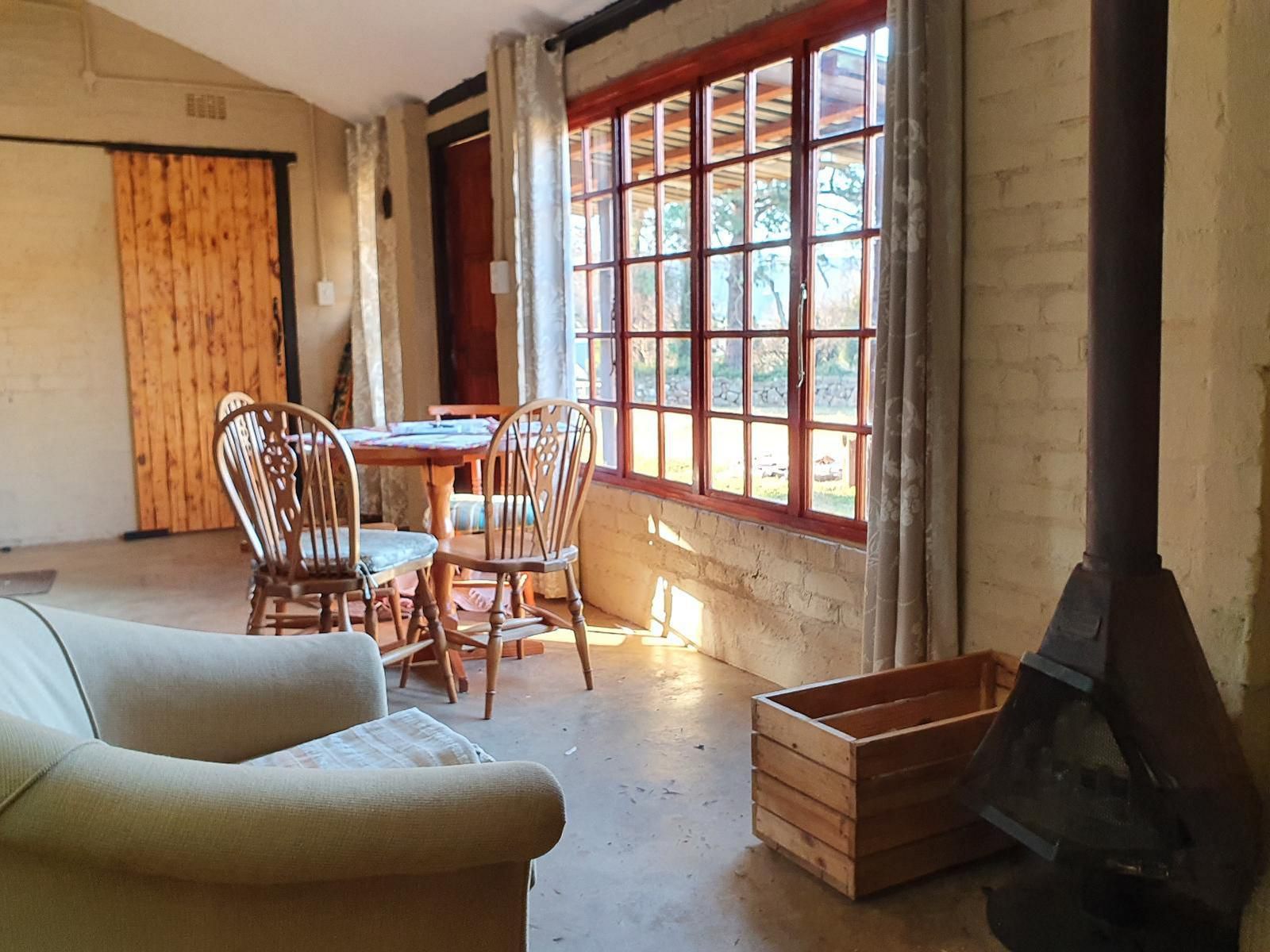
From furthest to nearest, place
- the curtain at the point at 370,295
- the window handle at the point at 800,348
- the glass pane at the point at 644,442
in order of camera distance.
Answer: the curtain at the point at 370,295, the glass pane at the point at 644,442, the window handle at the point at 800,348

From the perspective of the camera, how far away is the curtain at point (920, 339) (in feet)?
8.45

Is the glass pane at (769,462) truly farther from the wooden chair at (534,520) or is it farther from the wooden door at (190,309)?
the wooden door at (190,309)

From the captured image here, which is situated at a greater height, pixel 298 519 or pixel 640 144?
pixel 640 144

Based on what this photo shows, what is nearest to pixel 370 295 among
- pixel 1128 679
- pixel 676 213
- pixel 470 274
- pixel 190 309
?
pixel 470 274

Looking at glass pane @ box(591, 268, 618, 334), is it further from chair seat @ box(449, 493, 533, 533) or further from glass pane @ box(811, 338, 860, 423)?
glass pane @ box(811, 338, 860, 423)

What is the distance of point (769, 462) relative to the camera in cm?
354

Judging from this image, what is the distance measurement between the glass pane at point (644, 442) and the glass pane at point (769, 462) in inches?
24.0

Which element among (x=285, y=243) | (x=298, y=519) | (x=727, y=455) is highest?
(x=285, y=243)

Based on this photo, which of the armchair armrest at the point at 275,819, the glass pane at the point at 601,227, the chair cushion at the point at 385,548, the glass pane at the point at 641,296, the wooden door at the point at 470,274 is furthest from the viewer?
the wooden door at the point at 470,274

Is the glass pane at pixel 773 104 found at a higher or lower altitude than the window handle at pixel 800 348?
higher

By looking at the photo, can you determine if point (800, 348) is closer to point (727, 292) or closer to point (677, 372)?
point (727, 292)

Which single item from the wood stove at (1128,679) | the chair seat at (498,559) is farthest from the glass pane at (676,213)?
the wood stove at (1128,679)

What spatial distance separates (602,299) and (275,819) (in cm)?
338

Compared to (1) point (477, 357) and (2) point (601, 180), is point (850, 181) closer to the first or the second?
(2) point (601, 180)
